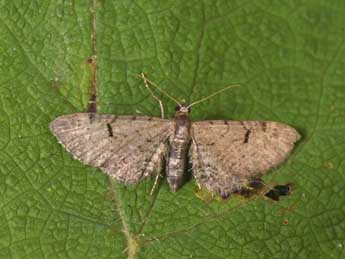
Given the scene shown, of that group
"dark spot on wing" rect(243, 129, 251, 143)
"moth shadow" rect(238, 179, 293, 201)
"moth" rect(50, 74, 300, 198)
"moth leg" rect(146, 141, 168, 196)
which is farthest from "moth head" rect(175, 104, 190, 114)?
"moth shadow" rect(238, 179, 293, 201)

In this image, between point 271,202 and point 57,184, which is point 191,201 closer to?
point 271,202

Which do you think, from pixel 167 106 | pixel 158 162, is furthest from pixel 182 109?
pixel 158 162

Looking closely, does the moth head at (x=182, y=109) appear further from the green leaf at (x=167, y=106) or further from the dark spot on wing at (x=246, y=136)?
the dark spot on wing at (x=246, y=136)

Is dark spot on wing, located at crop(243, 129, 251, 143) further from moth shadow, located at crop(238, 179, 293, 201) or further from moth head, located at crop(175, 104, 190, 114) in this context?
moth head, located at crop(175, 104, 190, 114)

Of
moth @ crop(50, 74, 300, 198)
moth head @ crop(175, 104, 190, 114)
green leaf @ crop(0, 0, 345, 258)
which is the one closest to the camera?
green leaf @ crop(0, 0, 345, 258)

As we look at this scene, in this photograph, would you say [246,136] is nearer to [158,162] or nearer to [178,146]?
[178,146]

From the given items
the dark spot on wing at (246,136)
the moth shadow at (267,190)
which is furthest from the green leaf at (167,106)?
the dark spot on wing at (246,136)

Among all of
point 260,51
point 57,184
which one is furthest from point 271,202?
point 57,184
